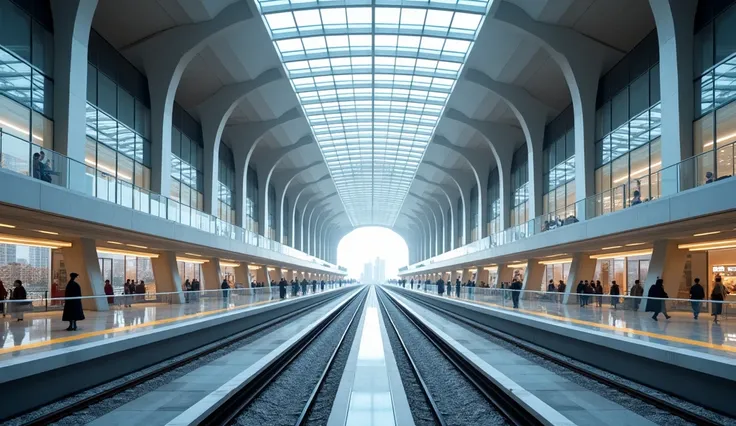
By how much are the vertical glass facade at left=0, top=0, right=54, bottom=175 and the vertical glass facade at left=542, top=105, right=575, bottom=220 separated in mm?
22320

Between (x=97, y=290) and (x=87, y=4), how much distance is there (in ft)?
29.8

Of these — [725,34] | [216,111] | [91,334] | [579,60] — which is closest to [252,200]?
[216,111]

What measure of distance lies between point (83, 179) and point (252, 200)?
31298 millimetres

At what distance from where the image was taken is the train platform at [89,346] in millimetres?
8953

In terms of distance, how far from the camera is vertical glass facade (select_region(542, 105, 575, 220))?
99.9ft

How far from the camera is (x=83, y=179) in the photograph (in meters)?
15.3

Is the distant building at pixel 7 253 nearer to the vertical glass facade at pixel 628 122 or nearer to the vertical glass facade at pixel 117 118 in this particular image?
the vertical glass facade at pixel 117 118

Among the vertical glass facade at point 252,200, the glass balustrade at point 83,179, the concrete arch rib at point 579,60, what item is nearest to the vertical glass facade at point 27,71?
the glass balustrade at point 83,179

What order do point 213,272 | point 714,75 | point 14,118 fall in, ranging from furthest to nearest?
point 213,272 < point 714,75 < point 14,118

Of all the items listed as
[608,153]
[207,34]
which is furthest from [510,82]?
[207,34]

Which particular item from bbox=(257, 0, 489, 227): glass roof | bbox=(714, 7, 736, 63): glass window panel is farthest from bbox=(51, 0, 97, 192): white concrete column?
bbox=(714, 7, 736, 63): glass window panel

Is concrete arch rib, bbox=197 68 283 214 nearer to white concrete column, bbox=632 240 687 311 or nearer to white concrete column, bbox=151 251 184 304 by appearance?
white concrete column, bbox=151 251 184 304

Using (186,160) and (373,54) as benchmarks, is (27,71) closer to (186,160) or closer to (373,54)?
(186,160)

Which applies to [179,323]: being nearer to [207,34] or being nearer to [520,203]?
[207,34]
